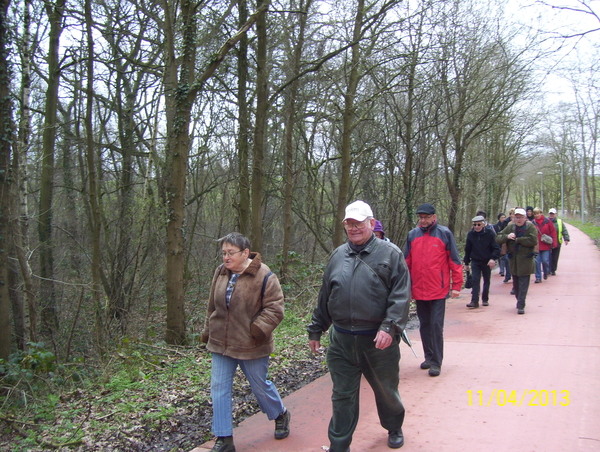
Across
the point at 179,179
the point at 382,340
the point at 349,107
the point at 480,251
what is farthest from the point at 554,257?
the point at 382,340

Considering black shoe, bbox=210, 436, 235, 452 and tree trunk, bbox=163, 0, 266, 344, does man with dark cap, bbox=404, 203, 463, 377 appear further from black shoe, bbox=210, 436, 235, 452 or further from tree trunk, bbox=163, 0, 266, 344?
tree trunk, bbox=163, 0, 266, 344

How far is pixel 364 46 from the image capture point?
13.3m

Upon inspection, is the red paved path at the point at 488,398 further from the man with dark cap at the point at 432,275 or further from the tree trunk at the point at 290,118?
the tree trunk at the point at 290,118

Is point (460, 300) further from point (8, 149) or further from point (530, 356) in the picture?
point (8, 149)

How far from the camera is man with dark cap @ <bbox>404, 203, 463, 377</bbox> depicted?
19.6 feet

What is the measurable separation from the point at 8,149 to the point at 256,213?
5.86 m

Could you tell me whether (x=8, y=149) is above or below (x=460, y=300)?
above

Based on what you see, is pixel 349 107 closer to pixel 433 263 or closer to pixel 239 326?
pixel 433 263

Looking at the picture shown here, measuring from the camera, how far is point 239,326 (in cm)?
405

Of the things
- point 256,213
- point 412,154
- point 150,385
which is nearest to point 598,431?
point 150,385

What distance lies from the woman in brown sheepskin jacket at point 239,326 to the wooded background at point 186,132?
3985 millimetres

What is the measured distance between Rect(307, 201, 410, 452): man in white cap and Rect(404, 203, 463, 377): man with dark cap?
2.22 m

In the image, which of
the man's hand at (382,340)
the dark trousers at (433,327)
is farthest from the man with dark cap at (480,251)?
the man's hand at (382,340)
